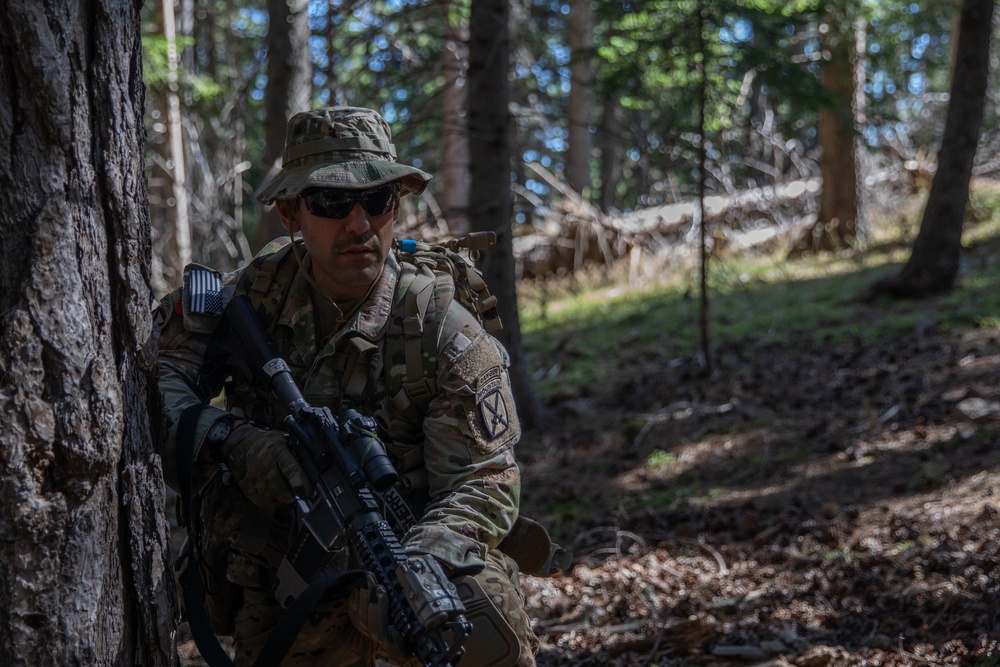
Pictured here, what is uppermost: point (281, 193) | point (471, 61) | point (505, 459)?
point (471, 61)

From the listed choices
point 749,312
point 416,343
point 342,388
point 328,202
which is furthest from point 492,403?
point 749,312

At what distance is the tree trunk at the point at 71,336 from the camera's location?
2254mm

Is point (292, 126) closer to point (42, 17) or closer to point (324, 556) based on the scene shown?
point (42, 17)

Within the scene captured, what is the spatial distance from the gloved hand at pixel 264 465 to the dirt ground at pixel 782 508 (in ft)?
6.02

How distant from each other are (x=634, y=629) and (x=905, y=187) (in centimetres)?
1501

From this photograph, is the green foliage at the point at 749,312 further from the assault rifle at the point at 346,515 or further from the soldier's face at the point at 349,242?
the assault rifle at the point at 346,515

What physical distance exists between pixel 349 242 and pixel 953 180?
333 inches

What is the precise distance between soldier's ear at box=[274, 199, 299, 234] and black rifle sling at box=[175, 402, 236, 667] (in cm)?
72

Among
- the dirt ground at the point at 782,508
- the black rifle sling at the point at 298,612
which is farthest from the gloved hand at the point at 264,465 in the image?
the dirt ground at the point at 782,508

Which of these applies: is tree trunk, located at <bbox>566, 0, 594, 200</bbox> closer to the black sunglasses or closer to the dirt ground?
the dirt ground

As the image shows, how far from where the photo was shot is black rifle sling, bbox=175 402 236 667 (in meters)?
2.85

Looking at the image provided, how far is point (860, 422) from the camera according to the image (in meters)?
6.82

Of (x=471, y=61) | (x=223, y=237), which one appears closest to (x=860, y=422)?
(x=471, y=61)

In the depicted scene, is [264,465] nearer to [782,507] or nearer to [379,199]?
[379,199]
